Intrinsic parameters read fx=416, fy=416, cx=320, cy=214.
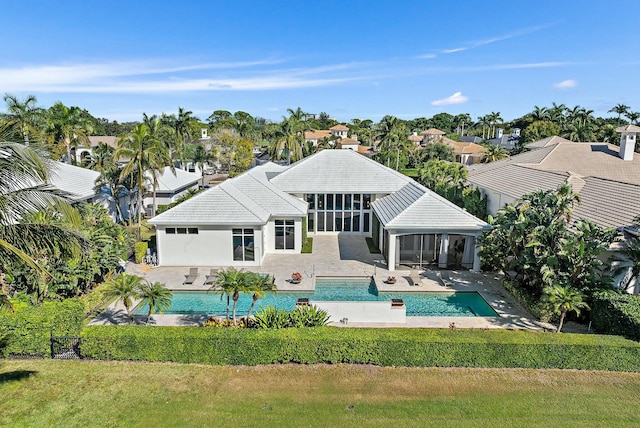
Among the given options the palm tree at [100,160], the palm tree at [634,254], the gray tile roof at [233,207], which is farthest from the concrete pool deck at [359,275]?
the palm tree at [100,160]

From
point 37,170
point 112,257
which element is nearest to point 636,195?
point 37,170

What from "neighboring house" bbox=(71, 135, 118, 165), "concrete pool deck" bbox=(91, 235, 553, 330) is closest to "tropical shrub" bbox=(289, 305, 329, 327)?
"concrete pool deck" bbox=(91, 235, 553, 330)

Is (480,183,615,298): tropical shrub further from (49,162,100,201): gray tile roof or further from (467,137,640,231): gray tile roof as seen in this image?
(49,162,100,201): gray tile roof

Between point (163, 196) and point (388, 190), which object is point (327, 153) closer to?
point (388, 190)

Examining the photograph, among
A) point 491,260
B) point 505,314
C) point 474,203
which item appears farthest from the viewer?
point 474,203

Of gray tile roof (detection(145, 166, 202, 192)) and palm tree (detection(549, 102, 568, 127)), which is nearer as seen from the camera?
gray tile roof (detection(145, 166, 202, 192))

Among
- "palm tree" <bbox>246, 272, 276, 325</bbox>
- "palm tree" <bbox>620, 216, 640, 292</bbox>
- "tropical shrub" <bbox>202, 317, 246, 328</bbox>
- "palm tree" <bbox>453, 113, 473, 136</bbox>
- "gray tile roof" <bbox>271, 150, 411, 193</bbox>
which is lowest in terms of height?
"tropical shrub" <bbox>202, 317, 246, 328</bbox>

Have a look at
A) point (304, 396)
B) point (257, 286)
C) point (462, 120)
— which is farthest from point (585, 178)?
point (462, 120)
